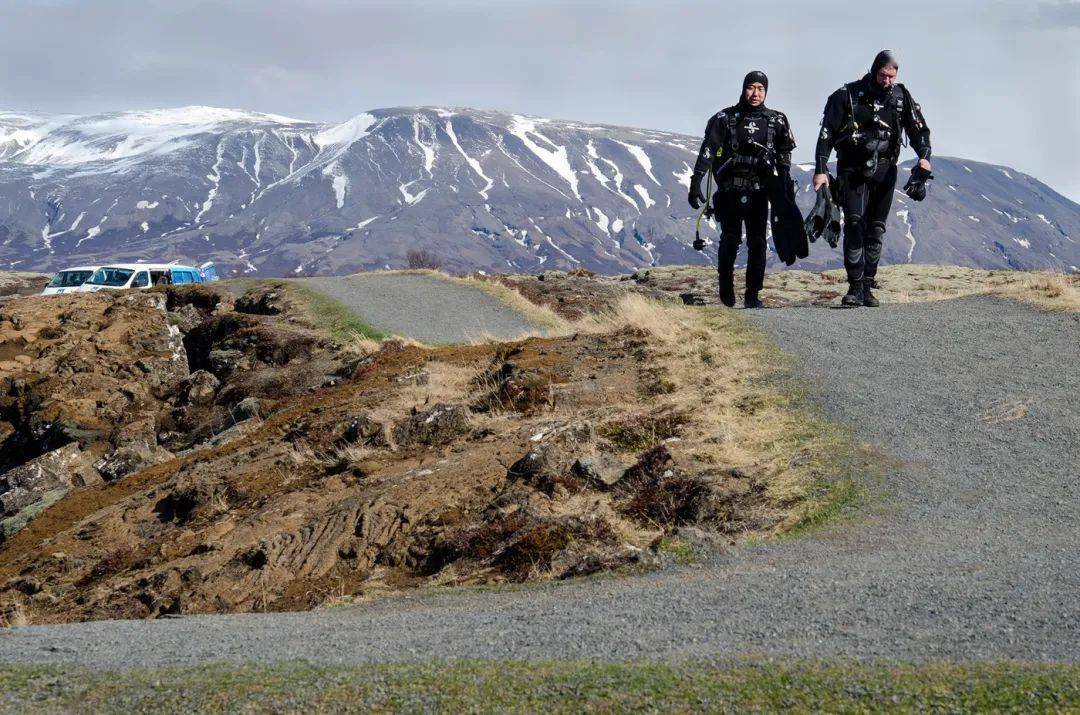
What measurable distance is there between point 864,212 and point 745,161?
169cm

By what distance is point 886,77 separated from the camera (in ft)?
40.8

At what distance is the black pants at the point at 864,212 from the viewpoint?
12.7 metres

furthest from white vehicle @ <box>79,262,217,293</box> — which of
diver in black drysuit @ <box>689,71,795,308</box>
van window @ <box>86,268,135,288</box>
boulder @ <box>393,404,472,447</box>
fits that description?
boulder @ <box>393,404,472,447</box>

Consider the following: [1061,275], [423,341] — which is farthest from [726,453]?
[423,341]

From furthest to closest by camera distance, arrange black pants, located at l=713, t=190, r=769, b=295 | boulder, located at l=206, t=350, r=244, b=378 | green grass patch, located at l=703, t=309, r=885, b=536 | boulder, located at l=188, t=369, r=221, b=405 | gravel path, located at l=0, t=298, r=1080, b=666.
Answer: boulder, located at l=206, t=350, r=244, b=378
boulder, located at l=188, t=369, r=221, b=405
black pants, located at l=713, t=190, r=769, b=295
green grass patch, located at l=703, t=309, r=885, b=536
gravel path, located at l=0, t=298, r=1080, b=666

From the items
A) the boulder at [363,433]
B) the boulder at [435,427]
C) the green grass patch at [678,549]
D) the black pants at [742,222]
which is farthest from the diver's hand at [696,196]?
the green grass patch at [678,549]

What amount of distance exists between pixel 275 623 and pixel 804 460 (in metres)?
4.31

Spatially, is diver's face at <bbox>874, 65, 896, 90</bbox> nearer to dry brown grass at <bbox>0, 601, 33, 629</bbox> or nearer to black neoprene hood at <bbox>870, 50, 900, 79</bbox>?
black neoprene hood at <bbox>870, 50, 900, 79</bbox>

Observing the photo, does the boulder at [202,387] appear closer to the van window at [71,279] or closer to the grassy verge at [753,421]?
the grassy verge at [753,421]

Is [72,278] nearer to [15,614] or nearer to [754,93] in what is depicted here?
[754,93]

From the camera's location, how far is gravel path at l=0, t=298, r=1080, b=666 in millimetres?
4676

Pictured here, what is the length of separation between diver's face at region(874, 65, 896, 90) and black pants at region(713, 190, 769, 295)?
78.5 inches

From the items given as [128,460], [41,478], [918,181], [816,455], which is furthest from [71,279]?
[816,455]

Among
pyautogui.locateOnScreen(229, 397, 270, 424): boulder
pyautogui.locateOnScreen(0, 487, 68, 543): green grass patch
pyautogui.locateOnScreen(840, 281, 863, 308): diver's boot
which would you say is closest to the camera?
pyautogui.locateOnScreen(0, 487, 68, 543): green grass patch
